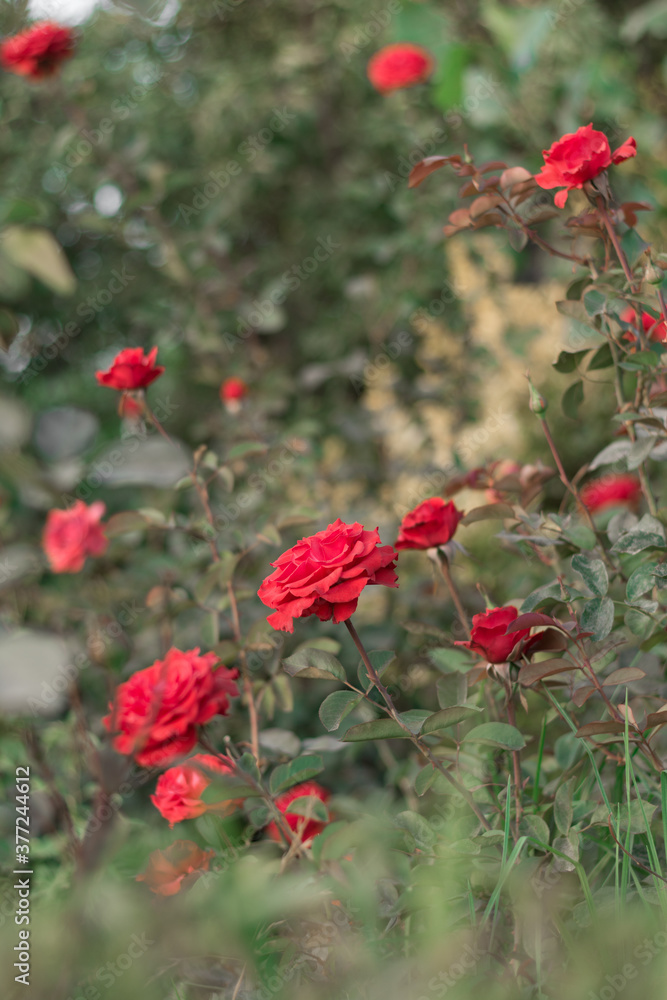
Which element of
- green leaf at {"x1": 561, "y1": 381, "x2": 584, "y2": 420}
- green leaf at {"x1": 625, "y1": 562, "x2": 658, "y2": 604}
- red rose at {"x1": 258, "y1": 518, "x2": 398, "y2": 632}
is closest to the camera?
red rose at {"x1": 258, "y1": 518, "x2": 398, "y2": 632}

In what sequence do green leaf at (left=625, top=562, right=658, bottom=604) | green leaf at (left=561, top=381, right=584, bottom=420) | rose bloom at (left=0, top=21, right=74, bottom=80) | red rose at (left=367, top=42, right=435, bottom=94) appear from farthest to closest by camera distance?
red rose at (left=367, top=42, right=435, bottom=94) → rose bloom at (left=0, top=21, right=74, bottom=80) → green leaf at (left=561, top=381, right=584, bottom=420) → green leaf at (left=625, top=562, right=658, bottom=604)

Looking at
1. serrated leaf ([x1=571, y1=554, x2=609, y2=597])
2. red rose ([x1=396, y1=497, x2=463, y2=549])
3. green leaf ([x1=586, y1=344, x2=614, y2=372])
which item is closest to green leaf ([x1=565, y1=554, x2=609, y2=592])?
serrated leaf ([x1=571, y1=554, x2=609, y2=597])

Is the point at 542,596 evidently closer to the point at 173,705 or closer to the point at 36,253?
the point at 173,705

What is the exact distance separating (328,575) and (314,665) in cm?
14

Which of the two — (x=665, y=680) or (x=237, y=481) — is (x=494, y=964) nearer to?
(x=665, y=680)

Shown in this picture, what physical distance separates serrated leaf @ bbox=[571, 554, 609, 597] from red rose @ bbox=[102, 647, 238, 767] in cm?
40

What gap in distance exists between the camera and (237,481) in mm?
1973

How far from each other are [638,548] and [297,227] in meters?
2.42

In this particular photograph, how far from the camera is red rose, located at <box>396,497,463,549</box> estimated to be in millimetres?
825

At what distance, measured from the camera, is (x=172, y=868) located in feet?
2.63

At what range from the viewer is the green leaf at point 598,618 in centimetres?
74

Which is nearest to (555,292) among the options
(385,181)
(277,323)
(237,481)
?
(385,181)

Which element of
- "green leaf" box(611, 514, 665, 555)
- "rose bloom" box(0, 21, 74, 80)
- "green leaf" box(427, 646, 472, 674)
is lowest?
"green leaf" box(427, 646, 472, 674)

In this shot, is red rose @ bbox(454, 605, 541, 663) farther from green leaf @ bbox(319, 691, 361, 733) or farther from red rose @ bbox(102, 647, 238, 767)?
red rose @ bbox(102, 647, 238, 767)
